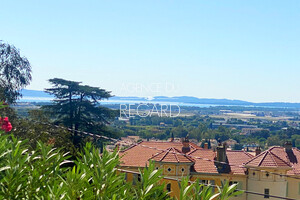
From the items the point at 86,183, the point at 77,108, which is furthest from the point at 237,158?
the point at 86,183

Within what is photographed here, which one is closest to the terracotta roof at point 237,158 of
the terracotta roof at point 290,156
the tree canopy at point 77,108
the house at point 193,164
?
the house at point 193,164

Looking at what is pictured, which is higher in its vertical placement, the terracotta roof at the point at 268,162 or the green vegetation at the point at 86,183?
the green vegetation at the point at 86,183

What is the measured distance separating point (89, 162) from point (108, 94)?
33890 millimetres

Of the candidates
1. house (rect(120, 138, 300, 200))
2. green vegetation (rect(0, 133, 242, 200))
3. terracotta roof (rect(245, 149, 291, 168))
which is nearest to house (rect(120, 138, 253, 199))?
house (rect(120, 138, 300, 200))

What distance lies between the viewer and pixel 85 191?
380 centimetres

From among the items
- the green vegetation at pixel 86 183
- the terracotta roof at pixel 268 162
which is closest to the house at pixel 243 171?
the terracotta roof at pixel 268 162

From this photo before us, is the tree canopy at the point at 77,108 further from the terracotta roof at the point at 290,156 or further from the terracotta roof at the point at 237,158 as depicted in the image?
the terracotta roof at the point at 290,156

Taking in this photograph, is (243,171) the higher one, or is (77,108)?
(77,108)

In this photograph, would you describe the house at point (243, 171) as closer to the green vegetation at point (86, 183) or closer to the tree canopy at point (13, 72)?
the tree canopy at point (13, 72)

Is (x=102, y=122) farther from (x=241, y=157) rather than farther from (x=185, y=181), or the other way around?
(x=185, y=181)

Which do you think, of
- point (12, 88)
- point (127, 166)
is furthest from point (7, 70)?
point (127, 166)

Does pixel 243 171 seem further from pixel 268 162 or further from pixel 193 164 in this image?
pixel 193 164

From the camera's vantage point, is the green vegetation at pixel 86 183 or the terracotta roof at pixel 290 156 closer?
the green vegetation at pixel 86 183

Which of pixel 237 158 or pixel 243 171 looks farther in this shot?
pixel 237 158
